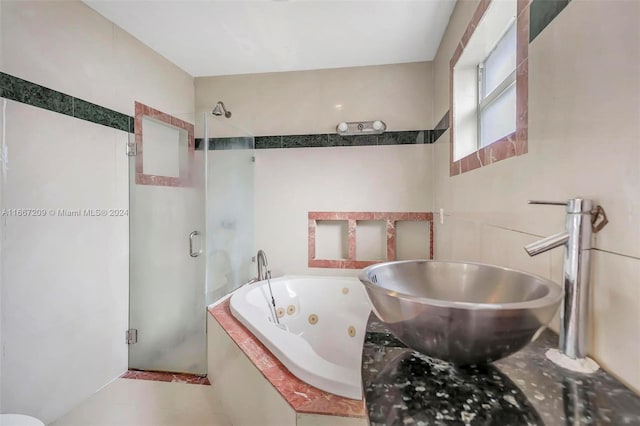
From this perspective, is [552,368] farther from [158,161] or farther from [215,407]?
[158,161]

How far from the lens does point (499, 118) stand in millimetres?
1572

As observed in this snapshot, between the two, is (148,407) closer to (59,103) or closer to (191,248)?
(191,248)

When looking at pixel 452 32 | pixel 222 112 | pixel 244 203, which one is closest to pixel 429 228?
pixel 452 32

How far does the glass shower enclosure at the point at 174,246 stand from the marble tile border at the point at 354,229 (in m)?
0.80

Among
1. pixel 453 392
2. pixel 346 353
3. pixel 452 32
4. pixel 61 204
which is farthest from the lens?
pixel 346 353

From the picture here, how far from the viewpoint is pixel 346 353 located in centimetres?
217

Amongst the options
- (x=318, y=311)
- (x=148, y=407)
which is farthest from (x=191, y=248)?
Result: (x=318, y=311)

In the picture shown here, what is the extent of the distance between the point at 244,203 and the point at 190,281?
847 millimetres

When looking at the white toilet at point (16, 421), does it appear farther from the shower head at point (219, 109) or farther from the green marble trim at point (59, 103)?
the shower head at point (219, 109)

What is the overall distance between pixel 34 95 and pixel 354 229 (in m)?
2.34

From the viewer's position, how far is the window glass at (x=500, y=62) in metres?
1.43

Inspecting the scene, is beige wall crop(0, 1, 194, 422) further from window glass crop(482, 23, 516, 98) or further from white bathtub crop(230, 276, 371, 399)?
window glass crop(482, 23, 516, 98)

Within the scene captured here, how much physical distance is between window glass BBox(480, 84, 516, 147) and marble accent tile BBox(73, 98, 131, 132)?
243 centimetres

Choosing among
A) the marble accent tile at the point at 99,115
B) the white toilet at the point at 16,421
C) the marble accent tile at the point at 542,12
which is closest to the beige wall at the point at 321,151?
the marble accent tile at the point at 99,115
